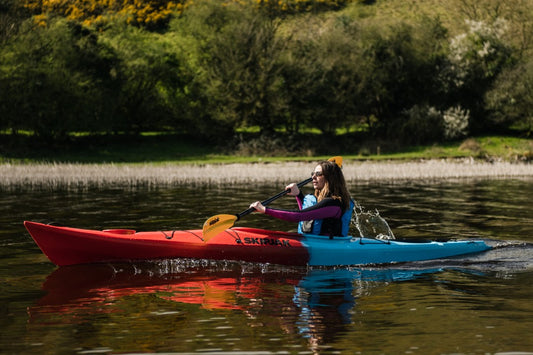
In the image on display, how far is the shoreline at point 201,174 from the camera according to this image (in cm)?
2627

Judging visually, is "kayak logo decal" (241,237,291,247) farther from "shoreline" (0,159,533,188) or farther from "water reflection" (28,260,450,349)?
"shoreline" (0,159,533,188)

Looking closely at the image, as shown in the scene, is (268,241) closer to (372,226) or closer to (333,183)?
(333,183)

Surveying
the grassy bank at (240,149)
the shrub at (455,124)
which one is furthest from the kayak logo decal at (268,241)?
the shrub at (455,124)

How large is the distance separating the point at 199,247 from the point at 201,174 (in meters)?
17.5

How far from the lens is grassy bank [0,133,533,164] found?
127 ft

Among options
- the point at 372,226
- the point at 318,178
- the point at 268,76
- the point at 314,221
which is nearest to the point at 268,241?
the point at 314,221

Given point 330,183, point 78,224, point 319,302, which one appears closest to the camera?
point 319,302

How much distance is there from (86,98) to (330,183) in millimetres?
32695

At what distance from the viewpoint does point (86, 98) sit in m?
41.2

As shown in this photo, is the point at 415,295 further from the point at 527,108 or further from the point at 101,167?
the point at 527,108

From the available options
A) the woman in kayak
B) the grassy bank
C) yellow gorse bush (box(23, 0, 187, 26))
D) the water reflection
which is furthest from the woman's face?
yellow gorse bush (box(23, 0, 187, 26))

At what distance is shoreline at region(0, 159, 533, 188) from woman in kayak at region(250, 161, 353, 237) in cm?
1548

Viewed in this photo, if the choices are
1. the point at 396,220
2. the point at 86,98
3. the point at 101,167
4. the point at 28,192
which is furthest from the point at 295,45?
the point at 396,220

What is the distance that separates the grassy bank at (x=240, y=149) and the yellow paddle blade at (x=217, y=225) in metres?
27.0
